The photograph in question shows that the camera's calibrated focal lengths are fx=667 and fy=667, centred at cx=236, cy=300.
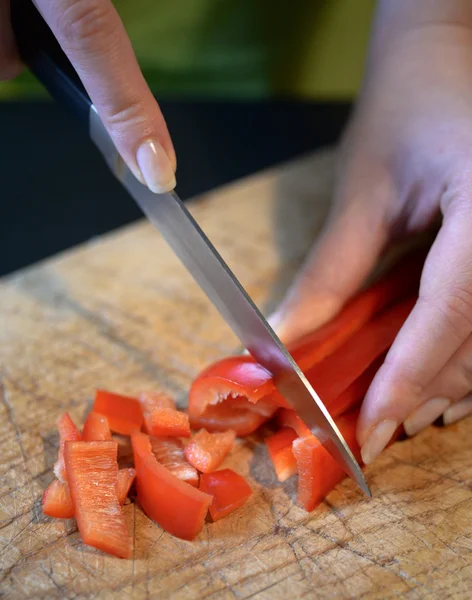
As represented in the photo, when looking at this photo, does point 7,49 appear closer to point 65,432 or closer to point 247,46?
point 65,432

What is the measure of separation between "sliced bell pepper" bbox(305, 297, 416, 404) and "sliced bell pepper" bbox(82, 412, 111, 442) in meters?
0.59

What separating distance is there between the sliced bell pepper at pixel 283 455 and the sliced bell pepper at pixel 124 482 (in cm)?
40

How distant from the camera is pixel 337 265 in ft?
7.14

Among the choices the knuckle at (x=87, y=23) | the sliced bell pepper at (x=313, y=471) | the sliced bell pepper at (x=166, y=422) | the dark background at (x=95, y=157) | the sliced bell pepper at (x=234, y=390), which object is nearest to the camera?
the knuckle at (x=87, y=23)

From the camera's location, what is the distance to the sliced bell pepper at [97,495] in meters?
1.63

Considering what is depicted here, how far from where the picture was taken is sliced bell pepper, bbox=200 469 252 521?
68.9 inches

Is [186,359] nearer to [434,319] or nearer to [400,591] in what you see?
[434,319]

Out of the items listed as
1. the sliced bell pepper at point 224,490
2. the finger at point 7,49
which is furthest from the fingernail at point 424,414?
the finger at point 7,49

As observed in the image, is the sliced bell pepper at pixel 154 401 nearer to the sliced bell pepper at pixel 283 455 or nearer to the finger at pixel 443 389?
the sliced bell pepper at pixel 283 455

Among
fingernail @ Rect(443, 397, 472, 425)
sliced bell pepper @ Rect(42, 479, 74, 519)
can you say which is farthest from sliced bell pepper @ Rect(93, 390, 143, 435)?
fingernail @ Rect(443, 397, 472, 425)

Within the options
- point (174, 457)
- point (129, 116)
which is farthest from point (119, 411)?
point (129, 116)

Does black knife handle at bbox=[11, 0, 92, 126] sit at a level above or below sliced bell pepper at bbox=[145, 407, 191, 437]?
above

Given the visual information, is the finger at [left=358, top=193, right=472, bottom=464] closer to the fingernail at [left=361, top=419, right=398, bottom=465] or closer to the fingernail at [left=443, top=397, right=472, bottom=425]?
the fingernail at [left=361, top=419, right=398, bottom=465]

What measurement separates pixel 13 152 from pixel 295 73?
5.23 feet
